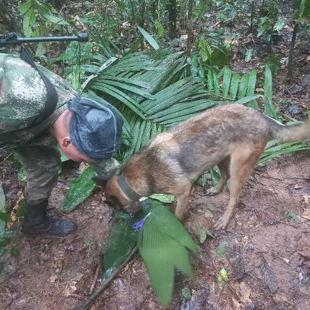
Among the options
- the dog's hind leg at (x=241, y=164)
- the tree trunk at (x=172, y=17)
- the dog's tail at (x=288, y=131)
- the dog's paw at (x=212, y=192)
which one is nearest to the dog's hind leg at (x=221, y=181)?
the dog's paw at (x=212, y=192)

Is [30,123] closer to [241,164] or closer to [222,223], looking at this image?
[241,164]

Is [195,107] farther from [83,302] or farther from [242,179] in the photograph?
[83,302]

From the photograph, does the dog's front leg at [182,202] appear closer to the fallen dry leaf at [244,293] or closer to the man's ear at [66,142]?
the fallen dry leaf at [244,293]

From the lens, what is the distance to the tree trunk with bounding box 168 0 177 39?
21.6ft

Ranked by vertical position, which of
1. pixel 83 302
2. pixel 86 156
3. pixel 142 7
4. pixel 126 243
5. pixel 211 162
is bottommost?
pixel 83 302

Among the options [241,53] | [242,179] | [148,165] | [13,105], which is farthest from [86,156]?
[241,53]

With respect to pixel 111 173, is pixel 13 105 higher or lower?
higher

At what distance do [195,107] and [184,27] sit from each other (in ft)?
14.4

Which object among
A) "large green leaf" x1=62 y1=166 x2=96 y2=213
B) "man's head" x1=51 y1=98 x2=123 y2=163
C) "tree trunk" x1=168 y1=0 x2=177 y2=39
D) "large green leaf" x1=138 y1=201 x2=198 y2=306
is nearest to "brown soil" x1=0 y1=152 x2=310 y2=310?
"large green leaf" x1=62 y1=166 x2=96 y2=213

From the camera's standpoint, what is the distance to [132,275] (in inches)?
117

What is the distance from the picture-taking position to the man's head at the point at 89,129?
2189 mm

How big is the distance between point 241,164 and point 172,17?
5058 millimetres

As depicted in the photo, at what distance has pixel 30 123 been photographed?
2230 millimetres

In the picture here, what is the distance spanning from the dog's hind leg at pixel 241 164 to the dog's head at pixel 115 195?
1.14m
